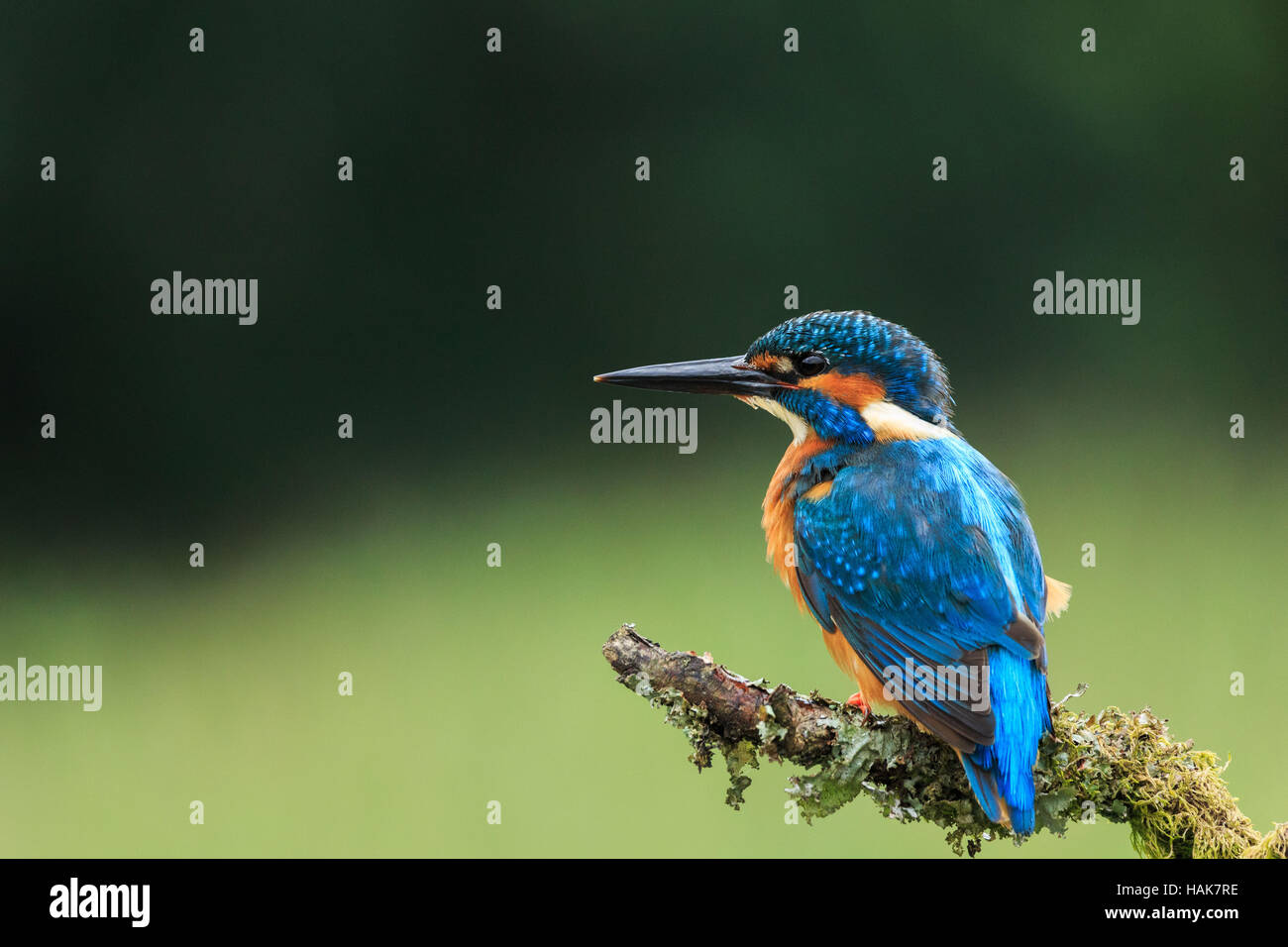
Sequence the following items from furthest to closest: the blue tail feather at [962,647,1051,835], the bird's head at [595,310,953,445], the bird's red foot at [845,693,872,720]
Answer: the bird's head at [595,310,953,445] → the bird's red foot at [845,693,872,720] → the blue tail feather at [962,647,1051,835]

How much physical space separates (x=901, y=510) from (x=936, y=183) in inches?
148

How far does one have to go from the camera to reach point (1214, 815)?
5.76 ft

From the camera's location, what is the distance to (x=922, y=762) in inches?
72.7

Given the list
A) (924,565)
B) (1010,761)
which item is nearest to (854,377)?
(924,565)

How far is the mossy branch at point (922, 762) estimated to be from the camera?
1760 millimetres

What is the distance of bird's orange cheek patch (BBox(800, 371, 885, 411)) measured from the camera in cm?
211

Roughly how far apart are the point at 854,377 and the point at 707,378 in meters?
0.26

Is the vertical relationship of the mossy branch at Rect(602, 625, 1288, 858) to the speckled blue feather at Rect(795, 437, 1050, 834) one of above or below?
below

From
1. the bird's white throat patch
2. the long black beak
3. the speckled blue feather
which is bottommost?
the speckled blue feather

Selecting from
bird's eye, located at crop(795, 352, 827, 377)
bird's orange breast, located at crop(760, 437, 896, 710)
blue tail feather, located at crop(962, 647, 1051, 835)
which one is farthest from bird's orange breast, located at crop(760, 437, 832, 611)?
blue tail feather, located at crop(962, 647, 1051, 835)

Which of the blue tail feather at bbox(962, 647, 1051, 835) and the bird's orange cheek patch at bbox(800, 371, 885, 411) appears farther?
the bird's orange cheek patch at bbox(800, 371, 885, 411)

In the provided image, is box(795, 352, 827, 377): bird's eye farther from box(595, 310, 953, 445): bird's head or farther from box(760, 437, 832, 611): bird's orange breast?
box(760, 437, 832, 611): bird's orange breast

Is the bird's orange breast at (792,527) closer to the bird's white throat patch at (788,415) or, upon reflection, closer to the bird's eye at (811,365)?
the bird's white throat patch at (788,415)

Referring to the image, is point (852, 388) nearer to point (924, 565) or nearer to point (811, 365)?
point (811, 365)
